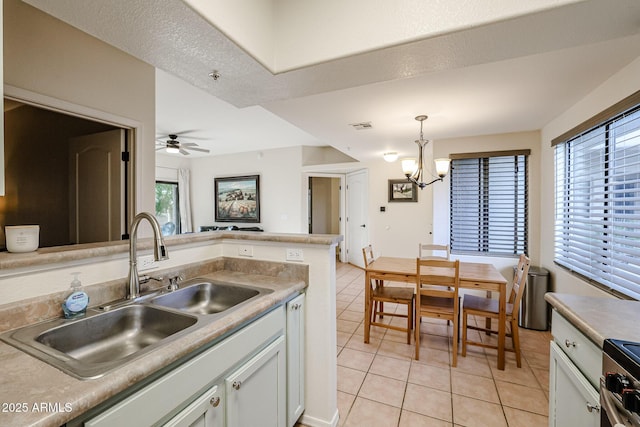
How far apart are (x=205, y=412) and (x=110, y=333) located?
54cm

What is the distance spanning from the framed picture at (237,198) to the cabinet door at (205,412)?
5225 millimetres

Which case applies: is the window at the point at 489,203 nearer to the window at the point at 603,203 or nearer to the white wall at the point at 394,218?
the window at the point at 603,203

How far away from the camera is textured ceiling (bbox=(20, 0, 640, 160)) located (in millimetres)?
1081

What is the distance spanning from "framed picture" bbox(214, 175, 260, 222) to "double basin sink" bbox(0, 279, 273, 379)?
4.82 meters

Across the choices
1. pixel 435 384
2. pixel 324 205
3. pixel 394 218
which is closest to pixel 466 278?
pixel 435 384

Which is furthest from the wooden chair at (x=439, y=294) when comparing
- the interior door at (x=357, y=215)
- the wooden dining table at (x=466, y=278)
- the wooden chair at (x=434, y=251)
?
the interior door at (x=357, y=215)

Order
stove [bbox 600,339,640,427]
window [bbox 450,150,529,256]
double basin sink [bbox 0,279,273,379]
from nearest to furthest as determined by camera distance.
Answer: stove [bbox 600,339,640,427], double basin sink [bbox 0,279,273,379], window [bbox 450,150,529,256]

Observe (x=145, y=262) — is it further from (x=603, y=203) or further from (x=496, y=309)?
(x=603, y=203)

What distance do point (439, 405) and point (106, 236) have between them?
118 inches

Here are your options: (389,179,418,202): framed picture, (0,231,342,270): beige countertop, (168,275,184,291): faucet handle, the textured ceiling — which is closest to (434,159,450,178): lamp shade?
the textured ceiling

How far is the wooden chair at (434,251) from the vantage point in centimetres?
338

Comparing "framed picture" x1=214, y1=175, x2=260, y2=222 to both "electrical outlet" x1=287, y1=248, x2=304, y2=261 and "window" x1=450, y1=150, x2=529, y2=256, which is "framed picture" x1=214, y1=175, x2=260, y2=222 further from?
"electrical outlet" x1=287, y1=248, x2=304, y2=261

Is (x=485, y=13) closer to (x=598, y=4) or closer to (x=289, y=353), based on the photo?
(x=598, y=4)

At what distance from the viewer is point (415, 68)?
1.46 m
